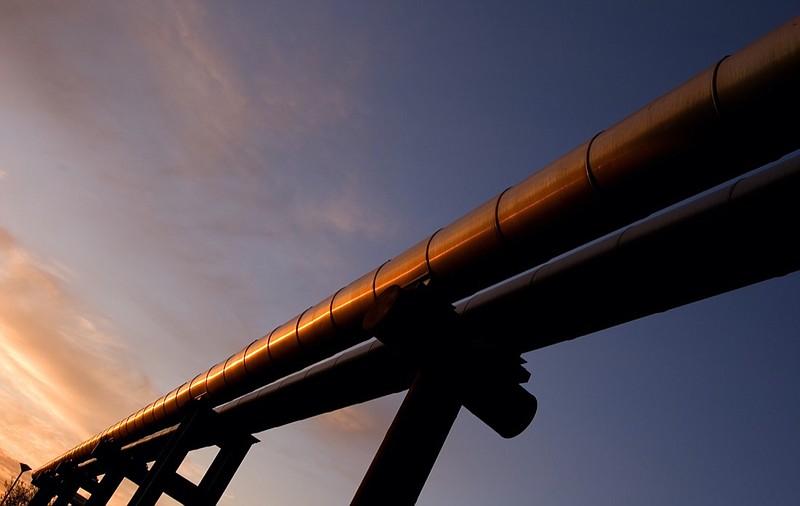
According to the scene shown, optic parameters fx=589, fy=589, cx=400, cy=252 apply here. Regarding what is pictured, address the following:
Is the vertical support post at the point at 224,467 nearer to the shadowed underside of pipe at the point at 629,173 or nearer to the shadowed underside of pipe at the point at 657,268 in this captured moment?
the shadowed underside of pipe at the point at 629,173

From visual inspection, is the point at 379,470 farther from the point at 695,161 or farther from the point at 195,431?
the point at 195,431

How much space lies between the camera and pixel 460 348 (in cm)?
402

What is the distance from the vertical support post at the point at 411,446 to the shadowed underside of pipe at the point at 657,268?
1.55ft

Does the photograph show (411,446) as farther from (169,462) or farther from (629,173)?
(169,462)

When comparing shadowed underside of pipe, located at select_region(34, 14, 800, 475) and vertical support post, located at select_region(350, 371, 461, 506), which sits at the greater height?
shadowed underside of pipe, located at select_region(34, 14, 800, 475)

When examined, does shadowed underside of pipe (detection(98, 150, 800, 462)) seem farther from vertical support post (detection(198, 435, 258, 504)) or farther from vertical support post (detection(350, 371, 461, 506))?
vertical support post (detection(198, 435, 258, 504))

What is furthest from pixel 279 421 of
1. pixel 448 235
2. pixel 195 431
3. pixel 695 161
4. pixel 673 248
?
pixel 695 161

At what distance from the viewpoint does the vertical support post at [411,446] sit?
361cm

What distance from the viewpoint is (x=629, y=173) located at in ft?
9.82

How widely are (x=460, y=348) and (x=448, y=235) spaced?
80cm

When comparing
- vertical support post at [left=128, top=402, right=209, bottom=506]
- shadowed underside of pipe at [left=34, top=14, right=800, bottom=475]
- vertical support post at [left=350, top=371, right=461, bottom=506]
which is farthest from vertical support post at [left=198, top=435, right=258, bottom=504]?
vertical support post at [left=350, top=371, right=461, bottom=506]

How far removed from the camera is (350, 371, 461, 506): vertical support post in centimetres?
361

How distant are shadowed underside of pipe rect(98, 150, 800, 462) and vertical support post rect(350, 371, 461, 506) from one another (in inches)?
18.5

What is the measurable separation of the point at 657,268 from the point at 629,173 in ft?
2.43
